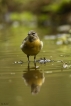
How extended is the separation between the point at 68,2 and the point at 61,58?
935 inches

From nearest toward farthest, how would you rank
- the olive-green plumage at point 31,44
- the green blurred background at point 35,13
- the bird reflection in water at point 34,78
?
the bird reflection in water at point 34,78
the olive-green plumage at point 31,44
the green blurred background at point 35,13

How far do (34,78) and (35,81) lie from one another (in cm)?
30

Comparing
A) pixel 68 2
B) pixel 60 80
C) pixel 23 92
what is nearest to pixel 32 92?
pixel 23 92

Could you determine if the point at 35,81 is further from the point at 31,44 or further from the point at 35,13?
the point at 35,13

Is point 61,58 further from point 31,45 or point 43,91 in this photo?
point 43,91

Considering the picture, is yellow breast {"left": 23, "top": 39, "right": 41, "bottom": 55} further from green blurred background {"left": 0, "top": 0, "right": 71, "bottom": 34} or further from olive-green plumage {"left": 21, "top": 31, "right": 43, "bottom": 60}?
green blurred background {"left": 0, "top": 0, "right": 71, "bottom": 34}

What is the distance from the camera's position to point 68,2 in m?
33.4

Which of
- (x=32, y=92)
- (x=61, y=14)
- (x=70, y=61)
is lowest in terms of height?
(x=32, y=92)

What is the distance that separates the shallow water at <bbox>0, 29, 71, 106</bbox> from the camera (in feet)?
19.4

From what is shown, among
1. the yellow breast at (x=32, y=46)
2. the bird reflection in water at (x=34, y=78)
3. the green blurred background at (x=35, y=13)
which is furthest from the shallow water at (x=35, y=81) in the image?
the green blurred background at (x=35, y=13)

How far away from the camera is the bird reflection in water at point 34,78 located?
6758 mm

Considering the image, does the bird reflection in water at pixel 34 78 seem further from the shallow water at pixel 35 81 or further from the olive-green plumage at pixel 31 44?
the olive-green plumage at pixel 31 44

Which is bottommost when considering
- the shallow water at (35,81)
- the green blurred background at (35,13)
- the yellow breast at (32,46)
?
the shallow water at (35,81)

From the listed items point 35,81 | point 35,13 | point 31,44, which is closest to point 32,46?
point 31,44
